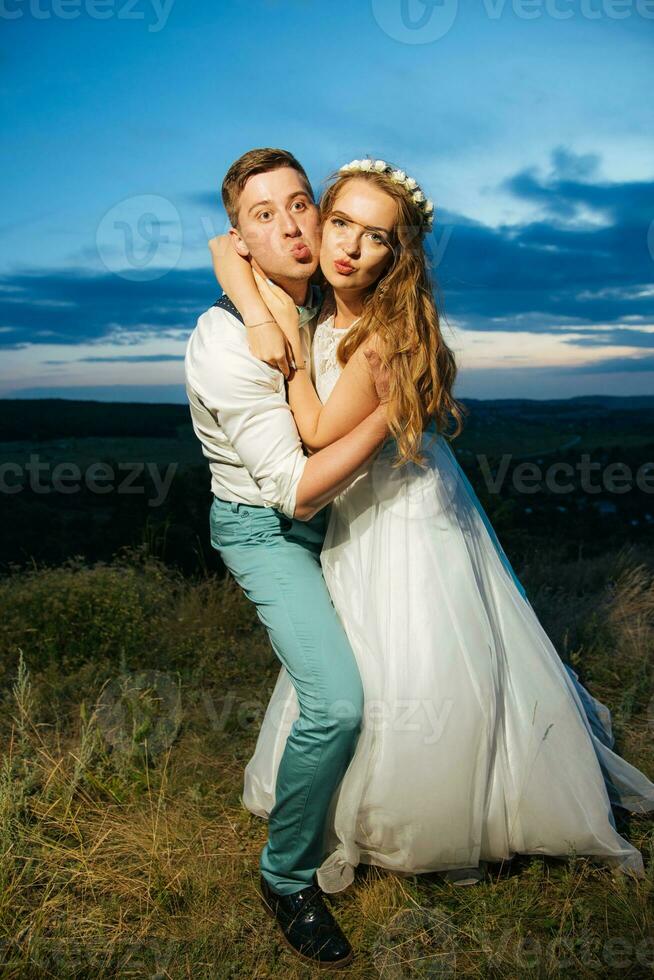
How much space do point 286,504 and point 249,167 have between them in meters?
1.17

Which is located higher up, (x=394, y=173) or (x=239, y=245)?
(x=394, y=173)

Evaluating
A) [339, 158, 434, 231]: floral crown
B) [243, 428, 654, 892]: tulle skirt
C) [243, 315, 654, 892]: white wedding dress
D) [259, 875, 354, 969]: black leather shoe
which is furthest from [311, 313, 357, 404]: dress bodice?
[259, 875, 354, 969]: black leather shoe

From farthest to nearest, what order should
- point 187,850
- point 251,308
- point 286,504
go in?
point 187,850, point 251,308, point 286,504

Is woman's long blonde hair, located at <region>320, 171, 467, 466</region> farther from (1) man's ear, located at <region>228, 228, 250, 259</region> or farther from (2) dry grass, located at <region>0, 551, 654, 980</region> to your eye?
(2) dry grass, located at <region>0, 551, 654, 980</region>

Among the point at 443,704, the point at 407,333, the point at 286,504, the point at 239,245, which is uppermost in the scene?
the point at 239,245

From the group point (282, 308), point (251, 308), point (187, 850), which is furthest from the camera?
point (187, 850)

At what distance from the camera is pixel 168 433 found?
10.1 metres

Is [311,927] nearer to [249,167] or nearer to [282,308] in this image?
[282,308]

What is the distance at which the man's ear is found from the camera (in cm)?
286

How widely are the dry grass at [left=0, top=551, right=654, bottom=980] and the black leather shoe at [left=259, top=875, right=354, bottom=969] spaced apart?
6 centimetres

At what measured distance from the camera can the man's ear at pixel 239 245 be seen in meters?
2.86

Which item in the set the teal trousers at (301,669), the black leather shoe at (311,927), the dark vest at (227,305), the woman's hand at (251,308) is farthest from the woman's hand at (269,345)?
the black leather shoe at (311,927)

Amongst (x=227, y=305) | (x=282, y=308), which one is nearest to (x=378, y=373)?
(x=282, y=308)

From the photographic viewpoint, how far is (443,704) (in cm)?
253
